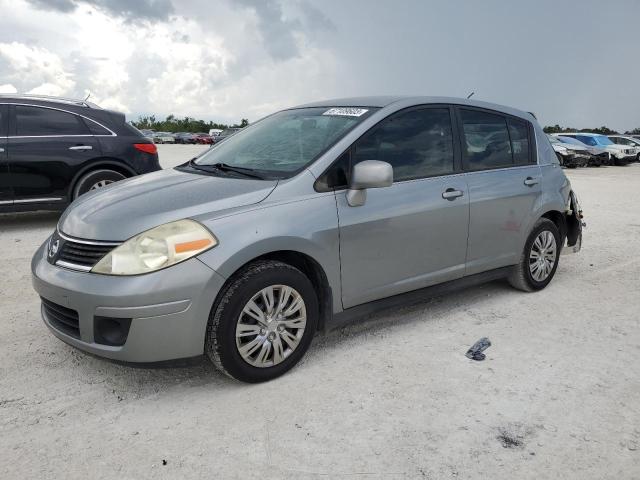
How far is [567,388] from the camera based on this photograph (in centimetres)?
325

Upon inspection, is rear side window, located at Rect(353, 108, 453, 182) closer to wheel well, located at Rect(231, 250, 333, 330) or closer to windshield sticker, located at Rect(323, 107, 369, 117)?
windshield sticker, located at Rect(323, 107, 369, 117)

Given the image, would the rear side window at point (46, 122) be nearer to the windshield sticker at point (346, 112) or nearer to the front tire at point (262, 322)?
the windshield sticker at point (346, 112)

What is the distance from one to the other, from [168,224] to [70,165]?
5.08m

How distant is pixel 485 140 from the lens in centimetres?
453

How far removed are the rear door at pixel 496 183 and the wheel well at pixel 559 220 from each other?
361mm

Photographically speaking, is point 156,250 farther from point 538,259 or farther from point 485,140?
point 538,259

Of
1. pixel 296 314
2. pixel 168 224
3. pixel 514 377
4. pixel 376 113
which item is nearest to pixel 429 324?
pixel 514 377

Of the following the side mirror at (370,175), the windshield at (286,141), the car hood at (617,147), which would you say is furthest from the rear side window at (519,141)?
the car hood at (617,147)

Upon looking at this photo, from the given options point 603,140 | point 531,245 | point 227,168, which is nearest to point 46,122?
point 227,168

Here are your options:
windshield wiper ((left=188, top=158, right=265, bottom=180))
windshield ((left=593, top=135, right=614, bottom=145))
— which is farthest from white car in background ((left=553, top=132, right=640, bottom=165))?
windshield wiper ((left=188, top=158, right=265, bottom=180))

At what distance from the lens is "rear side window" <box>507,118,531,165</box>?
4809 millimetres

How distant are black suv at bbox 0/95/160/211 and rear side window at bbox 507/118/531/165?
202 inches

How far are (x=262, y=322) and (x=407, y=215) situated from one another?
1.24 metres

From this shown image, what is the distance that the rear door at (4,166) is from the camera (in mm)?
7051
